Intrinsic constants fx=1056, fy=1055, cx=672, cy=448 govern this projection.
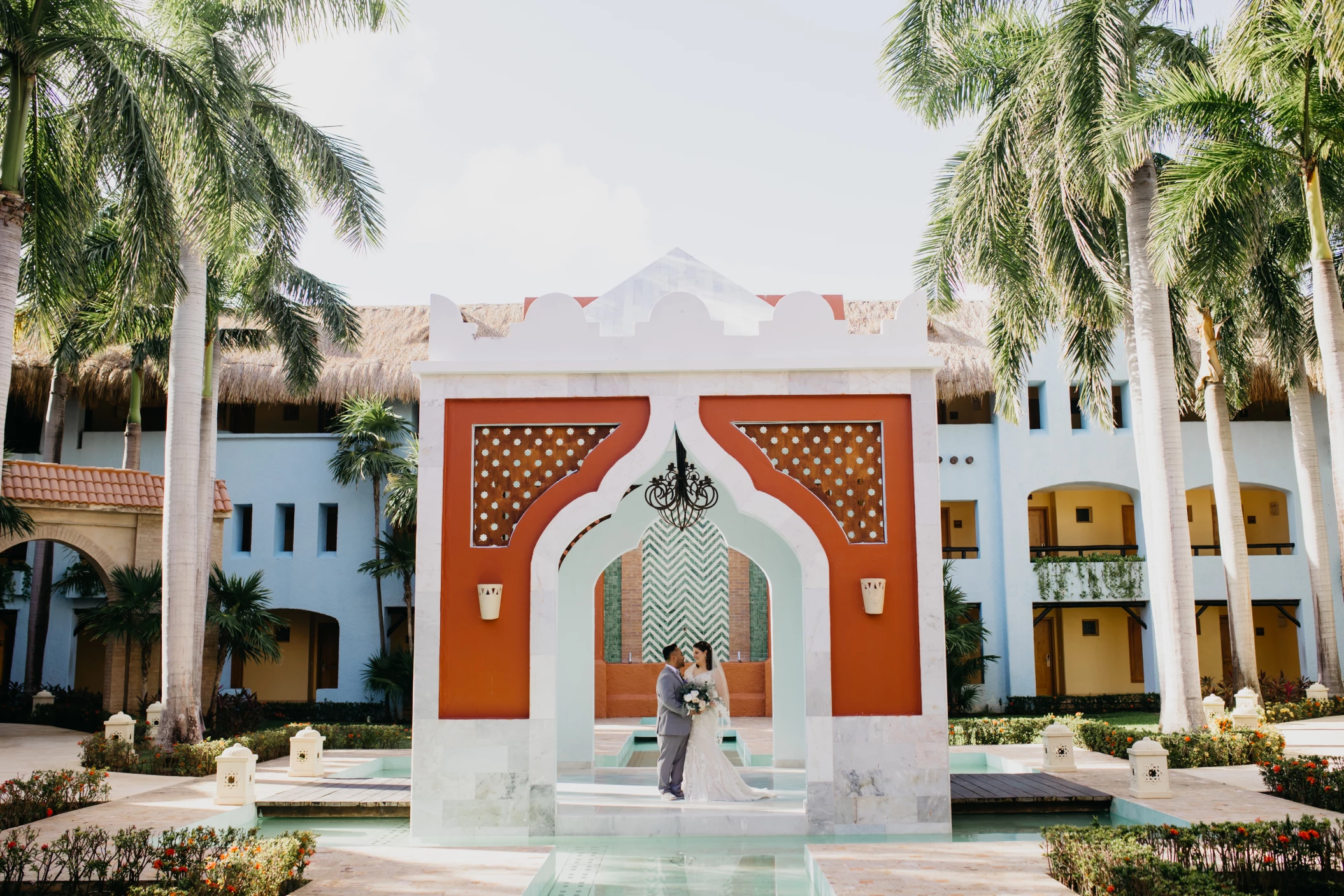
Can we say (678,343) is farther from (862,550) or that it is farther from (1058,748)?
(1058,748)

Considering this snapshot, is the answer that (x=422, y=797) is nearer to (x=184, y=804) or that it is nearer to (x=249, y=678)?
(x=184, y=804)

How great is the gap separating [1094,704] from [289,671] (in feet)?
58.9

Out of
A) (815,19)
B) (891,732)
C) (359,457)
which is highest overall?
(815,19)

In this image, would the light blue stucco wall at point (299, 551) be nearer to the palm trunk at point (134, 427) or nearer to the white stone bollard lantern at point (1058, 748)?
the palm trunk at point (134, 427)

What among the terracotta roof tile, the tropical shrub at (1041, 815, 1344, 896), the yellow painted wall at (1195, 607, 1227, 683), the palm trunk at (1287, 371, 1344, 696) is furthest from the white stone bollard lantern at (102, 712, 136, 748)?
the yellow painted wall at (1195, 607, 1227, 683)

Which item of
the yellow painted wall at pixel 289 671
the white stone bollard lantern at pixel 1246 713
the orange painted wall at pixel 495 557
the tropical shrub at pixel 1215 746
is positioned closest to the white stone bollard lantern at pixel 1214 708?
the white stone bollard lantern at pixel 1246 713

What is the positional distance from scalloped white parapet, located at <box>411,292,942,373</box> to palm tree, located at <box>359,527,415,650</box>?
12.8 metres

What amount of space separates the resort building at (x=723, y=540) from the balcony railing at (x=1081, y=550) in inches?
3.1

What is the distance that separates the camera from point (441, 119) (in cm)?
1477

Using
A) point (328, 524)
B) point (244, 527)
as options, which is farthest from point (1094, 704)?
point (244, 527)

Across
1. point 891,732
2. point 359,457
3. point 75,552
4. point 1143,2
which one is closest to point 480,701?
point 891,732

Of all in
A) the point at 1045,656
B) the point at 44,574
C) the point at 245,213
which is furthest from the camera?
the point at 1045,656

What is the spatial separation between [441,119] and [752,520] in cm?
756

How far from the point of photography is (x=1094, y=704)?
21.5 metres
